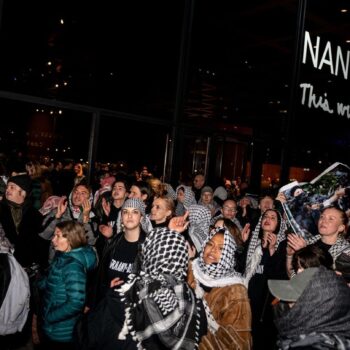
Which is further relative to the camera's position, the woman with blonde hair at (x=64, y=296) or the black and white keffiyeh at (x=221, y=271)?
the woman with blonde hair at (x=64, y=296)

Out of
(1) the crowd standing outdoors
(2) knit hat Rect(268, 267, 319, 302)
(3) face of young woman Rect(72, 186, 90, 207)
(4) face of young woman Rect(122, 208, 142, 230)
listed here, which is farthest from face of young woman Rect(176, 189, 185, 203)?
(2) knit hat Rect(268, 267, 319, 302)

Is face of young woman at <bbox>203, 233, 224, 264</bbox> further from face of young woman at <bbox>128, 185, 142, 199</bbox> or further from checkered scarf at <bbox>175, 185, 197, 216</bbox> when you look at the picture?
checkered scarf at <bbox>175, 185, 197, 216</bbox>

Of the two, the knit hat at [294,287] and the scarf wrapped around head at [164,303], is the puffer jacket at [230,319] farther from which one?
the knit hat at [294,287]

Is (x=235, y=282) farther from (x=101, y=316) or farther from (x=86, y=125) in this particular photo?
(x=86, y=125)

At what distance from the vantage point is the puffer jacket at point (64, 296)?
10.3 ft

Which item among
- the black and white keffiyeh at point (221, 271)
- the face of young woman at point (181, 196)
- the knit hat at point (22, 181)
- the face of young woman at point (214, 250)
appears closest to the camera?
the black and white keffiyeh at point (221, 271)

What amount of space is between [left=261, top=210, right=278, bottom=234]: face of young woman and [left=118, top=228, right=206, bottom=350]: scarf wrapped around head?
260cm

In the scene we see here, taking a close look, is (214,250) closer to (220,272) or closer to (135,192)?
(220,272)

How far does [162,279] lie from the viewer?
229cm

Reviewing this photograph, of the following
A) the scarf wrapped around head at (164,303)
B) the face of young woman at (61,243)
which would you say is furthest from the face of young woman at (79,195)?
the scarf wrapped around head at (164,303)

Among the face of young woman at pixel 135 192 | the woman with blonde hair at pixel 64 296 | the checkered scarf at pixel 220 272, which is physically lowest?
the woman with blonde hair at pixel 64 296

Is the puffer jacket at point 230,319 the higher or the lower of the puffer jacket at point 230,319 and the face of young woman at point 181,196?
the lower

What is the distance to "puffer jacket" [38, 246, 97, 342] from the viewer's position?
3.15 metres

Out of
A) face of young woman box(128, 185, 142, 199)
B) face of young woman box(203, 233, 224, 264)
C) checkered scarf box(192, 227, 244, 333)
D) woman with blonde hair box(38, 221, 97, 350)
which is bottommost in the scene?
woman with blonde hair box(38, 221, 97, 350)
